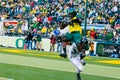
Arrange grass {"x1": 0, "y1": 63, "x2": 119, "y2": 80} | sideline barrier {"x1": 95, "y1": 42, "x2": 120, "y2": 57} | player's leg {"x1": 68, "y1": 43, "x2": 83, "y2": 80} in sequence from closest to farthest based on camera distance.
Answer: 1. player's leg {"x1": 68, "y1": 43, "x2": 83, "y2": 80}
2. grass {"x1": 0, "y1": 63, "x2": 119, "y2": 80}
3. sideline barrier {"x1": 95, "y1": 42, "x2": 120, "y2": 57}

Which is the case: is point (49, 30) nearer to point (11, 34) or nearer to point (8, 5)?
point (11, 34)

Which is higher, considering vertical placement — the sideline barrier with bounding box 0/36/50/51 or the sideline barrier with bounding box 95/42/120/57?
the sideline barrier with bounding box 95/42/120/57

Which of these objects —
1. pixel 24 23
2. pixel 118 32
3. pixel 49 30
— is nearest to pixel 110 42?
pixel 118 32

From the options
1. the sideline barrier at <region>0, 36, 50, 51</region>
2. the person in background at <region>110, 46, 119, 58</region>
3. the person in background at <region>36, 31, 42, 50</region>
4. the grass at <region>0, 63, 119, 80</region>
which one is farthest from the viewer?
the sideline barrier at <region>0, 36, 50, 51</region>

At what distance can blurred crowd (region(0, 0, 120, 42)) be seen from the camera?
90.8ft

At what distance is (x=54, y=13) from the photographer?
3331cm

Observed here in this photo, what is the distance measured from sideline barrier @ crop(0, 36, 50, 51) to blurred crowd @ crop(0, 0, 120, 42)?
3.40 feet

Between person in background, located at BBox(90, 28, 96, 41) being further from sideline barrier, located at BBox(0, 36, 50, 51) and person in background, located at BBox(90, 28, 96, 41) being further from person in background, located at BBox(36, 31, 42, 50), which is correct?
person in background, located at BBox(36, 31, 42, 50)

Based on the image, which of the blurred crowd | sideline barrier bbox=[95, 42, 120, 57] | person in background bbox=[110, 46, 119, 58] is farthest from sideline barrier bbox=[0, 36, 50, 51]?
person in background bbox=[110, 46, 119, 58]

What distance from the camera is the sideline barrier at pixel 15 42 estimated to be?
28875mm

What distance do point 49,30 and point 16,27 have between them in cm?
463

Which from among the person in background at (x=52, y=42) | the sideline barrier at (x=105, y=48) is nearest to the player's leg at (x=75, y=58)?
the sideline barrier at (x=105, y=48)

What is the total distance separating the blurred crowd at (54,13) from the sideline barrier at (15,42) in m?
1.04

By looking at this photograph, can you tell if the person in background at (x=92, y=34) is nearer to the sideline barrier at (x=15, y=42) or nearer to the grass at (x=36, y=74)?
the sideline barrier at (x=15, y=42)
